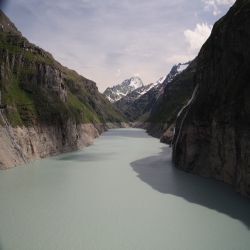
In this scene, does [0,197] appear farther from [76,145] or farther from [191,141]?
[76,145]

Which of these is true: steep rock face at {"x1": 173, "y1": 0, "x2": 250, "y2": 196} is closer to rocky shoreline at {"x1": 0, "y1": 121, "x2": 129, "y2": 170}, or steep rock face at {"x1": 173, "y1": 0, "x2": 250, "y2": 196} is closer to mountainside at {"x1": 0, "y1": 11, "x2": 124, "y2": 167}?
rocky shoreline at {"x1": 0, "y1": 121, "x2": 129, "y2": 170}

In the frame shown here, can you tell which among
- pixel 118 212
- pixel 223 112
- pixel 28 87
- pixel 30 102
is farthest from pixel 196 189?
pixel 28 87

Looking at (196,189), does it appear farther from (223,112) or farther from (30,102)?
(30,102)

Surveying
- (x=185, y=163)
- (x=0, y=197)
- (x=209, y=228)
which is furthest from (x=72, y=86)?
(x=209, y=228)

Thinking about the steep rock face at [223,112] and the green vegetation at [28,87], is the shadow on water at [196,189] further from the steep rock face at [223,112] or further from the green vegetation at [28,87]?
the green vegetation at [28,87]

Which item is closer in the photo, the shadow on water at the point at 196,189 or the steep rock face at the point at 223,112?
the shadow on water at the point at 196,189

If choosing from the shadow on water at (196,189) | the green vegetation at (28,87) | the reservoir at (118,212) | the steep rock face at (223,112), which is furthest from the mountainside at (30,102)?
the steep rock face at (223,112)
